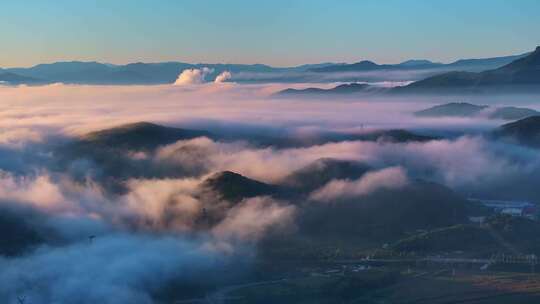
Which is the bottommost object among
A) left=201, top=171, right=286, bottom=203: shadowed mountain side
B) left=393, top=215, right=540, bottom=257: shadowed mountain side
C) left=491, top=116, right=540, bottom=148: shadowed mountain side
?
left=393, top=215, right=540, bottom=257: shadowed mountain side

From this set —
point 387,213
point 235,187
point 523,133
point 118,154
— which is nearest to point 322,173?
point 235,187

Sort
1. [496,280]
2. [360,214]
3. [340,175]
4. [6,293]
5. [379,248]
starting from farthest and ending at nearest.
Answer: [340,175] < [360,214] < [379,248] < [496,280] < [6,293]

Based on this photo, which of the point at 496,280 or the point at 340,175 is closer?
the point at 496,280

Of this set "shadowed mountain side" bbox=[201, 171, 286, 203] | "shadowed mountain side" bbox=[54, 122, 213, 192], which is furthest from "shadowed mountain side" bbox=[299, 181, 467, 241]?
"shadowed mountain side" bbox=[54, 122, 213, 192]

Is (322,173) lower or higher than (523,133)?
lower

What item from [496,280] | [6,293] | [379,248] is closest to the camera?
[6,293]

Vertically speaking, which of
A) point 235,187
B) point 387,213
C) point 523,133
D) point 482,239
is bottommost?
point 482,239

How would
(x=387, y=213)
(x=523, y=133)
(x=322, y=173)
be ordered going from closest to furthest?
(x=387, y=213)
(x=322, y=173)
(x=523, y=133)

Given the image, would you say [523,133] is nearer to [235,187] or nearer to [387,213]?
[387,213]

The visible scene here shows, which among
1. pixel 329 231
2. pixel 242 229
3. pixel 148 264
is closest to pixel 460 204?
pixel 329 231

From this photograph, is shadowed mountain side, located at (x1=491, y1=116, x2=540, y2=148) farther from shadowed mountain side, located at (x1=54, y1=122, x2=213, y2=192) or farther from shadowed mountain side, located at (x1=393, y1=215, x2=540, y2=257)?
shadowed mountain side, located at (x1=393, y1=215, x2=540, y2=257)

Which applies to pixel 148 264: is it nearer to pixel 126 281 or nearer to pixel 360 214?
pixel 126 281
